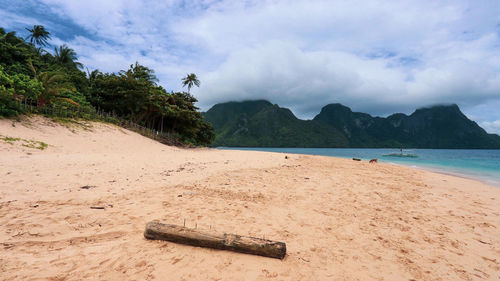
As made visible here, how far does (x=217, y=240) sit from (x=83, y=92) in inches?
1273

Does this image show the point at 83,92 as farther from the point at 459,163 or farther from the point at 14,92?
the point at 459,163

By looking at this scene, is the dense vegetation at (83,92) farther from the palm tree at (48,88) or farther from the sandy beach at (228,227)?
the sandy beach at (228,227)

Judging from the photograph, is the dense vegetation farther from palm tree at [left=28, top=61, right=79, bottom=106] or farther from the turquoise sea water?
the turquoise sea water

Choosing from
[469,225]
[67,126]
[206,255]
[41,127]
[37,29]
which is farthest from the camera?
[37,29]

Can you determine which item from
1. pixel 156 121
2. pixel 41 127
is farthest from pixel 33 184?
pixel 156 121

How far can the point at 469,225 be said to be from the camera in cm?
471

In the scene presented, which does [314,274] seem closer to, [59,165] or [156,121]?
[59,165]

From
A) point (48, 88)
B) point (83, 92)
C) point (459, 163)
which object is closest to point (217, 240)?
point (48, 88)

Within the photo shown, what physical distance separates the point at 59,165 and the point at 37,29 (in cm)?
5650

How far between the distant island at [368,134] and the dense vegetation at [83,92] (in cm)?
10987

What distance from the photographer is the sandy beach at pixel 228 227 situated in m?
2.57

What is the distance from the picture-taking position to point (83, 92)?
25625mm

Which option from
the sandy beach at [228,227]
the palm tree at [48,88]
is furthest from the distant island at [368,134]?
the sandy beach at [228,227]

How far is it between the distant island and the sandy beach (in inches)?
5468
